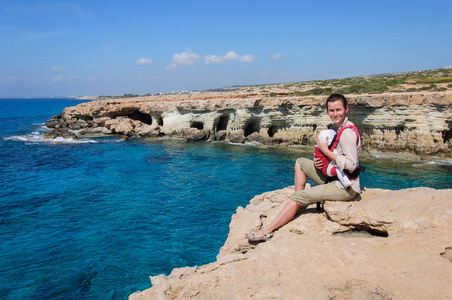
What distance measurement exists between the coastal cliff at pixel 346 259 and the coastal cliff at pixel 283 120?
69.9ft

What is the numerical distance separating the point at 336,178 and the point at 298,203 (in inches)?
33.5

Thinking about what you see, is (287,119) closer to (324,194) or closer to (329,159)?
(329,159)

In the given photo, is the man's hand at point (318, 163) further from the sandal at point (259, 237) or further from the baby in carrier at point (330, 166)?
the sandal at point (259, 237)

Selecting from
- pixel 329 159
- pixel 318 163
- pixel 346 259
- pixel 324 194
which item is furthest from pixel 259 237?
pixel 329 159

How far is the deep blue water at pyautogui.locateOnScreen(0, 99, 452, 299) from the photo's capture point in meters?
9.21

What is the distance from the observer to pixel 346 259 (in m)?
4.09

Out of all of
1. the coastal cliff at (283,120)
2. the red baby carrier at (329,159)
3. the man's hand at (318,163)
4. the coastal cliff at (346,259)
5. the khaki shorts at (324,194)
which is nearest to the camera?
the coastal cliff at (346,259)

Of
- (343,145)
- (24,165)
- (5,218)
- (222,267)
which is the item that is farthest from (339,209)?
(24,165)

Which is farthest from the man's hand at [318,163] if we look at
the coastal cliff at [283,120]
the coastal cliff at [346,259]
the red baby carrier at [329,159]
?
the coastal cliff at [283,120]

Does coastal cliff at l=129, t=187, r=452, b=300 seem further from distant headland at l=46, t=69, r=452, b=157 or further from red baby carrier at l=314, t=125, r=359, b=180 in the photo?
distant headland at l=46, t=69, r=452, b=157

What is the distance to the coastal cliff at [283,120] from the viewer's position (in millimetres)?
22641

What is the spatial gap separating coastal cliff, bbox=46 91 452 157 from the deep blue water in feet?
8.05

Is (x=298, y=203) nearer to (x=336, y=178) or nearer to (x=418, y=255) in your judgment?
(x=336, y=178)

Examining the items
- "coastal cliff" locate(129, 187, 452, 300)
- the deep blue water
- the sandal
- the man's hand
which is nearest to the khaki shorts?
"coastal cliff" locate(129, 187, 452, 300)
